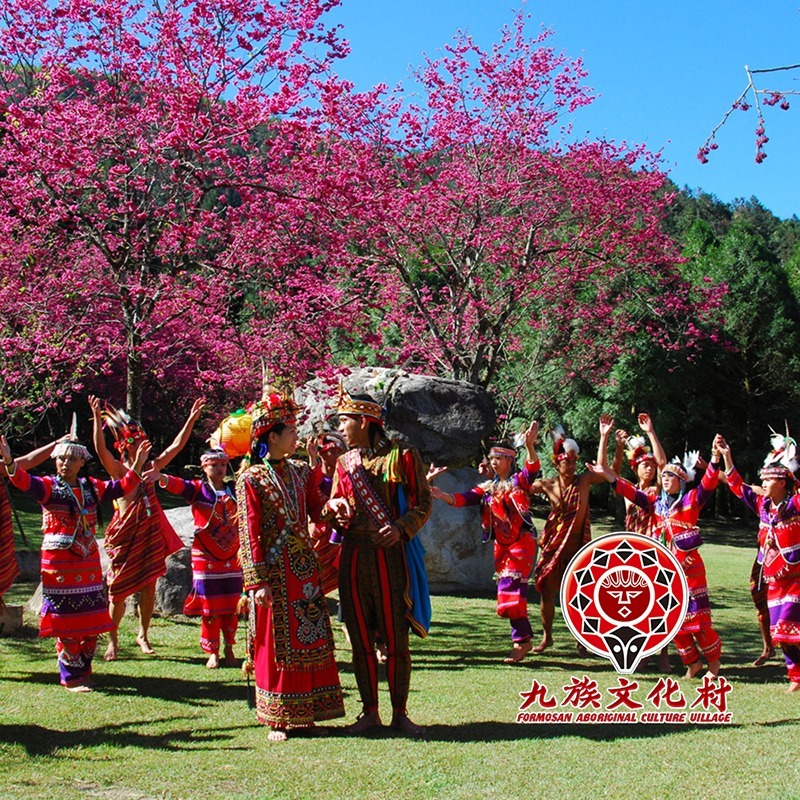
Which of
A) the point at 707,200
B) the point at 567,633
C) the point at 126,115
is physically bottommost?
the point at 567,633

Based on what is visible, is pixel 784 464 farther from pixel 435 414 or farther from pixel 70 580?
pixel 435 414

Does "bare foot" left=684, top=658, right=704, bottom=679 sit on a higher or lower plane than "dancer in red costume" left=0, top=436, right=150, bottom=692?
lower

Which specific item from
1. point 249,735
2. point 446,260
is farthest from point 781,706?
point 446,260

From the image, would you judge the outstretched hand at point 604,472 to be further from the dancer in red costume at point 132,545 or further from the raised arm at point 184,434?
the dancer in red costume at point 132,545

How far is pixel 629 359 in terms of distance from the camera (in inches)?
966

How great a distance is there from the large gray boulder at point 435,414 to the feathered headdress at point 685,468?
5142 mm

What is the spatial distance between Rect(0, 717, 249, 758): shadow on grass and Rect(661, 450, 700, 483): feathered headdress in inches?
158

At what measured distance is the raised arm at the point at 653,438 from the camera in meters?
7.64

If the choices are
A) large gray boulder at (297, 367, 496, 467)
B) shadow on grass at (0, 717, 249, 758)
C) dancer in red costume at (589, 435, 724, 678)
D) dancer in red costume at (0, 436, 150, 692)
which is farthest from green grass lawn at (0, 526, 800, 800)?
large gray boulder at (297, 367, 496, 467)

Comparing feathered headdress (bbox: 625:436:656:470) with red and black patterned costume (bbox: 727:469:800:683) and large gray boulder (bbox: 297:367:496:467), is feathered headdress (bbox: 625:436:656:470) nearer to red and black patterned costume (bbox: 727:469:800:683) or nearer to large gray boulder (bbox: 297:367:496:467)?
red and black patterned costume (bbox: 727:469:800:683)

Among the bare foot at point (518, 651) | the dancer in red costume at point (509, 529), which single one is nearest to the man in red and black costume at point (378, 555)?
the dancer in red costume at point (509, 529)

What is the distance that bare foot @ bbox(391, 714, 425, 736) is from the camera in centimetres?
565

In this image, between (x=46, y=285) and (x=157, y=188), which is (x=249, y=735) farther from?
(x=46, y=285)

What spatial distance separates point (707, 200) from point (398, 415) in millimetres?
45664
